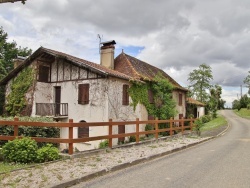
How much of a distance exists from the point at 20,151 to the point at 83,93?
13.7 m

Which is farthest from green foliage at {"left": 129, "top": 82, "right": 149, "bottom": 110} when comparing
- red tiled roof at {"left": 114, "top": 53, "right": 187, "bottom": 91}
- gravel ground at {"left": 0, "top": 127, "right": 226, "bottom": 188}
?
gravel ground at {"left": 0, "top": 127, "right": 226, "bottom": 188}

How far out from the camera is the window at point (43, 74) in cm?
2330

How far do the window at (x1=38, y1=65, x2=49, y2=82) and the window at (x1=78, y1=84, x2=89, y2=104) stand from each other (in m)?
3.69

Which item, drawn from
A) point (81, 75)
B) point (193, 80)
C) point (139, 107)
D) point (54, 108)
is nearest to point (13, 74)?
point (54, 108)

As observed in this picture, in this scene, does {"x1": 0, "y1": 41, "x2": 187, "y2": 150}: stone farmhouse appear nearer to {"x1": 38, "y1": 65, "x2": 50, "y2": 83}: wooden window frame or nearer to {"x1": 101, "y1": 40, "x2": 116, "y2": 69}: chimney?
{"x1": 38, "y1": 65, "x2": 50, "y2": 83}: wooden window frame

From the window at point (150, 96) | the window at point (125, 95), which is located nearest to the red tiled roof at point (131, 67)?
the window at point (150, 96)

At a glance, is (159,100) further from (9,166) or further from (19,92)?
(9,166)

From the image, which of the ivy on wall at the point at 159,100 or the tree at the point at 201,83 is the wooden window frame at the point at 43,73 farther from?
the tree at the point at 201,83

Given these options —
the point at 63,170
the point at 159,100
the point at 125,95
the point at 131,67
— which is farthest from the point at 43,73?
the point at 63,170

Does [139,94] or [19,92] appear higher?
[19,92]

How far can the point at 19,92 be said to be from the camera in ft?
78.4

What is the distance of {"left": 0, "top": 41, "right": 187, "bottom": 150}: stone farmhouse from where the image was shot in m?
20.8

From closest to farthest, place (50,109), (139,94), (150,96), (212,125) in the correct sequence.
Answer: (50,109)
(139,94)
(150,96)
(212,125)

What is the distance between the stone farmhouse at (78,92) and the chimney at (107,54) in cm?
205
